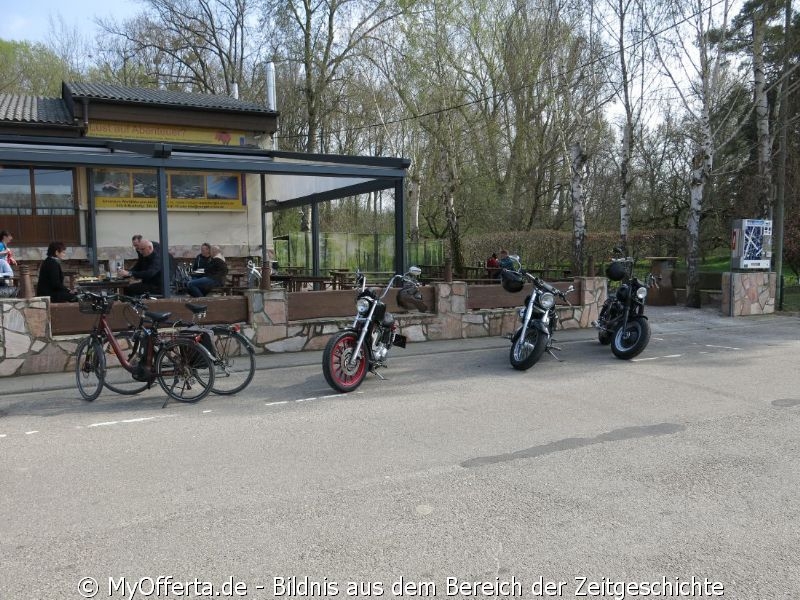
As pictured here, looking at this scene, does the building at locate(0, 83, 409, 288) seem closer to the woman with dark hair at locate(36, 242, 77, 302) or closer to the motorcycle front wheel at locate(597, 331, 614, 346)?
the woman with dark hair at locate(36, 242, 77, 302)

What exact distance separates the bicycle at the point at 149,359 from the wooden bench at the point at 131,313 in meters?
1.19

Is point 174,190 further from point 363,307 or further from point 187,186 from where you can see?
point 363,307

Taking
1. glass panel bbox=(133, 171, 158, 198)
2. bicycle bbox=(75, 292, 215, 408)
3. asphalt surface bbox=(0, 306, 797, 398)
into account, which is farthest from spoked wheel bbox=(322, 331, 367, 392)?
glass panel bbox=(133, 171, 158, 198)

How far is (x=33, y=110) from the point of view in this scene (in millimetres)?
16641

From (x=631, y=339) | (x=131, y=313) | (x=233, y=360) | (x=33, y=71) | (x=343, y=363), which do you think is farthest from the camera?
(x=33, y=71)

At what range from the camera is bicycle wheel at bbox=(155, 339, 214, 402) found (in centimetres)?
653

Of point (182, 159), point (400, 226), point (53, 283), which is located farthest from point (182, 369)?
point (400, 226)

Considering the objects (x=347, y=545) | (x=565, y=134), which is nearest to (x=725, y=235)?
(x=565, y=134)

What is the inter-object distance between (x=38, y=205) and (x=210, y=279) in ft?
23.8

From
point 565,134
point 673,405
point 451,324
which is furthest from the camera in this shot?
point 565,134

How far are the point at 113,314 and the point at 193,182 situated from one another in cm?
915

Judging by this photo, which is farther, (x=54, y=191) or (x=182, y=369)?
(x=54, y=191)

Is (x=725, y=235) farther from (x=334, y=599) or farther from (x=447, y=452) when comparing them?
(x=334, y=599)

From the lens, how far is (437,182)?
1129 inches
